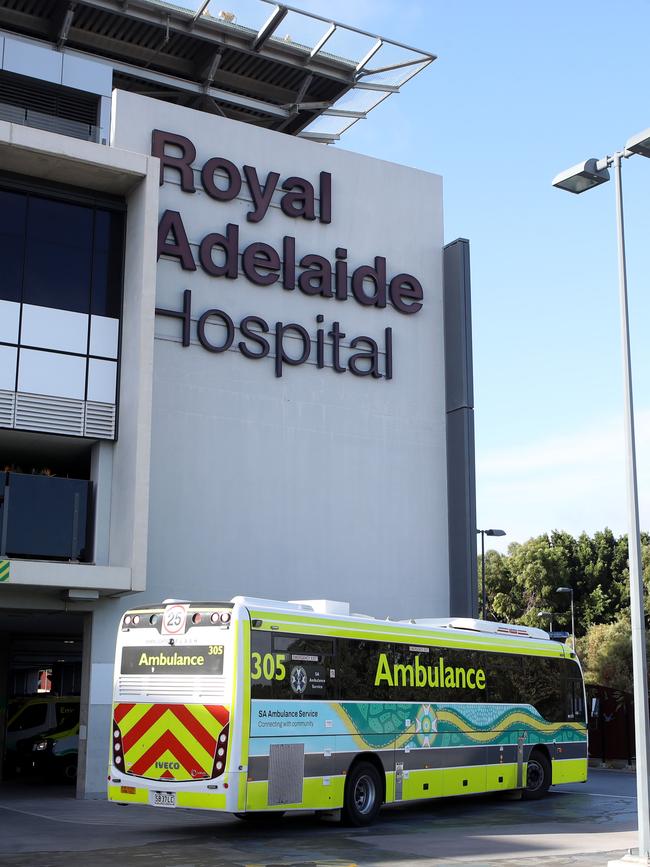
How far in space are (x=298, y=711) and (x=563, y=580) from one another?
6185 cm

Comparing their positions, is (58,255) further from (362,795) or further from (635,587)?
(635,587)

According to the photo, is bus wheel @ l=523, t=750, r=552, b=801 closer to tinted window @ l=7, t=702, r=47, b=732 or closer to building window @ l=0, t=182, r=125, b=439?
building window @ l=0, t=182, r=125, b=439

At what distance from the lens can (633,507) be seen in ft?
45.0

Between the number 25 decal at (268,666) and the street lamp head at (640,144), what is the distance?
8656 mm

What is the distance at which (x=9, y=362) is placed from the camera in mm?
22219

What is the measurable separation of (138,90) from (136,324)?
13.4 meters

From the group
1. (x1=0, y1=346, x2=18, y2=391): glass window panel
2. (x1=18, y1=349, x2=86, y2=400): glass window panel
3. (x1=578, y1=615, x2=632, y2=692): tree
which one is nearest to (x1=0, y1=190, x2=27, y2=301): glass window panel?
(x1=0, y1=346, x2=18, y2=391): glass window panel

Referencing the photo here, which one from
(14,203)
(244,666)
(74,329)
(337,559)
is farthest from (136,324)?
(244,666)

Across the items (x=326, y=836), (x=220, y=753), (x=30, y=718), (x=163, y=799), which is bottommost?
(x=326, y=836)

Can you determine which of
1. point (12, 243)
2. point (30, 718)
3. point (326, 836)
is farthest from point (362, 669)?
point (30, 718)

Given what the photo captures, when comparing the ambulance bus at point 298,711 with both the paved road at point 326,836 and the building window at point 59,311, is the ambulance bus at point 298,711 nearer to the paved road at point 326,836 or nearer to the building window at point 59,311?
the paved road at point 326,836

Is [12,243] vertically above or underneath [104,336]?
above

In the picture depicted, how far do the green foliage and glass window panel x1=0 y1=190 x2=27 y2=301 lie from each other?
54812 millimetres

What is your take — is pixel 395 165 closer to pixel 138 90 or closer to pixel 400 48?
pixel 400 48
